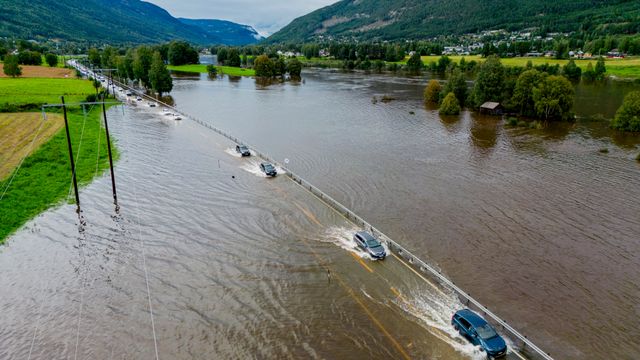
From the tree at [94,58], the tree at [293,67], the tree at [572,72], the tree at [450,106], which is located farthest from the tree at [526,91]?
the tree at [94,58]

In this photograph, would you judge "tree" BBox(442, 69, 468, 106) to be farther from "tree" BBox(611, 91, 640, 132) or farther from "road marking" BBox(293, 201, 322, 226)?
"road marking" BBox(293, 201, 322, 226)

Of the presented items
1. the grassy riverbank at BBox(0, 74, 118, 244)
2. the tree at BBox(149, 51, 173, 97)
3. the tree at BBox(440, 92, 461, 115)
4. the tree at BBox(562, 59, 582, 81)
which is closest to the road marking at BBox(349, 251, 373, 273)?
the grassy riverbank at BBox(0, 74, 118, 244)

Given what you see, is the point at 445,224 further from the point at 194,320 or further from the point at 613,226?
the point at 194,320

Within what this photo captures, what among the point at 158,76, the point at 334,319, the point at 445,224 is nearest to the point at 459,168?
the point at 445,224

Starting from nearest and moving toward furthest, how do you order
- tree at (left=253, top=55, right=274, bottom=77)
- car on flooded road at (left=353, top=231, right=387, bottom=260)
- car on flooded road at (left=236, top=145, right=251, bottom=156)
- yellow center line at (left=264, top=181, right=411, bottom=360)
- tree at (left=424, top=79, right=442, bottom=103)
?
1. yellow center line at (left=264, top=181, right=411, bottom=360)
2. car on flooded road at (left=353, top=231, right=387, bottom=260)
3. car on flooded road at (left=236, top=145, right=251, bottom=156)
4. tree at (left=424, top=79, right=442, bottom=103)
5. tree at (left=253, top=55, right=274, bottom=77)

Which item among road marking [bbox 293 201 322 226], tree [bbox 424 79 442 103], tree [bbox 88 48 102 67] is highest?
tree [bbox 88 48 102 67]

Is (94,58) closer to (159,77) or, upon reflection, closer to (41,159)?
(159,77)

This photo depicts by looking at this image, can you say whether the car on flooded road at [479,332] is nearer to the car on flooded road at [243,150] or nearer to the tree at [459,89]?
the car on flooded road at [243,150]
